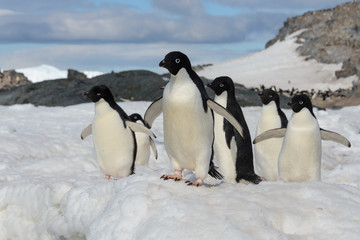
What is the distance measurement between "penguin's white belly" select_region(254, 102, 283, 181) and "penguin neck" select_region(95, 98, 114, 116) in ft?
7.34

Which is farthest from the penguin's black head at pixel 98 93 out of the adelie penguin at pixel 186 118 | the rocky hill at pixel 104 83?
the rocky hill at pixel 104 83

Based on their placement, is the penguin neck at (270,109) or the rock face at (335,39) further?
the rock face at (335,39)

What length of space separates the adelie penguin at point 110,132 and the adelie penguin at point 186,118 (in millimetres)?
1643

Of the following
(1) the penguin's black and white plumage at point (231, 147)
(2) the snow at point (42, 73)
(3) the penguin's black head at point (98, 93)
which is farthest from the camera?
(2) the snow at point (42, 73)

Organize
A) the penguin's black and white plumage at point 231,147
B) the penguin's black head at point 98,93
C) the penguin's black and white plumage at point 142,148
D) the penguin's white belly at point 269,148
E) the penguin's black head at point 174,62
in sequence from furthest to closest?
1. the penguin's black and white plumage at point 142,148
2. the penguin's white belly at point 269,148
3. the penguin's black head at point 98,93
4. the penguin's black and white plumage at point 231,147
5. the penguin's black head at point 174,62

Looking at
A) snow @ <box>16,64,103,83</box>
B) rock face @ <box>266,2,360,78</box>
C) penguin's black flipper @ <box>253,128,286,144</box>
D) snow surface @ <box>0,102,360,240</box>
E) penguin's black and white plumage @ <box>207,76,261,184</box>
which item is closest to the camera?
snow surface @ <box>0,102,360,240</box>

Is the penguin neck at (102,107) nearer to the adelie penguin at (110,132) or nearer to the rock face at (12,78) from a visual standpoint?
the adelie penguin at (110,132)

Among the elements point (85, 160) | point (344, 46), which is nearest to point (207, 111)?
point (85, 160)

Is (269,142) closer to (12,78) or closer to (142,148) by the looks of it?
(142,148)

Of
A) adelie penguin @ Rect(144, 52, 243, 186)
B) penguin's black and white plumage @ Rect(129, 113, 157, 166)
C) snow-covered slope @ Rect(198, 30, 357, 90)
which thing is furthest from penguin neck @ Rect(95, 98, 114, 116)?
snow-covered slope @ Rect(198, 30, 357, 90)

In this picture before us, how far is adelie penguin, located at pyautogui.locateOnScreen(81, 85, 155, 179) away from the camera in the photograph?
20.8ft

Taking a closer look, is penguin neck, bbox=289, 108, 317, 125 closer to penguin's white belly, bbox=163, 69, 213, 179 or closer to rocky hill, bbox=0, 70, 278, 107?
penguin's white belly, bbox=163, 69, 213, 179

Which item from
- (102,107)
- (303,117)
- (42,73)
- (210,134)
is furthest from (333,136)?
(42,73)

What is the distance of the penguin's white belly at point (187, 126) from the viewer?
4453 mm
